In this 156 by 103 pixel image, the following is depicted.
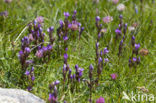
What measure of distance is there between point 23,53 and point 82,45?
1.02 m

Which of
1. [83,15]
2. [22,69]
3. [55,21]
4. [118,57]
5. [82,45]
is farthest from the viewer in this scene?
[83,15]

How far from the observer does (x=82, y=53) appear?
3.51m

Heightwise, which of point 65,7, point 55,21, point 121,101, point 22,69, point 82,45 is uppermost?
point 65,7

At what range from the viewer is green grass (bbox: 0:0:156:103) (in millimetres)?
2848

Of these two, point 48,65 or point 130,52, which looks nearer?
point 48,65

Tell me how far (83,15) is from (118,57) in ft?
3.97

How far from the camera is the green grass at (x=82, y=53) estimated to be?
2848 mm

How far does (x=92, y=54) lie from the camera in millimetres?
3443

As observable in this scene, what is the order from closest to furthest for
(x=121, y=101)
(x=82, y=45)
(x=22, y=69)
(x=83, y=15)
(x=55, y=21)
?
1. (x=121, y=101)
2. (x=22, y=69)
3. (x=82, y=45)
4. (x=55, y=21)
5. (x=83, y=15)

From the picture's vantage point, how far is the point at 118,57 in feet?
11.1

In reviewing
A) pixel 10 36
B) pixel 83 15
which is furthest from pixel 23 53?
pixel 83 15

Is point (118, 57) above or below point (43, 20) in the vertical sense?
below

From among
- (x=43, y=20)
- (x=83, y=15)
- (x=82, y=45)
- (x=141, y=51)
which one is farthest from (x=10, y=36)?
(x=141, y=51)

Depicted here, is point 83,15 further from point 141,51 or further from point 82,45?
point 141,51
